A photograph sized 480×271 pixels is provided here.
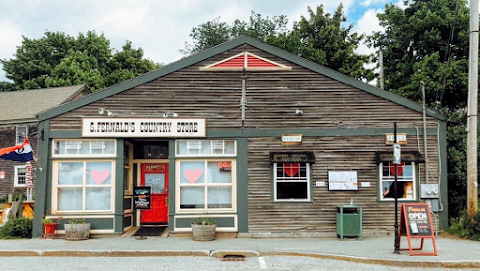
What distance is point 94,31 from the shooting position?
41250 mm

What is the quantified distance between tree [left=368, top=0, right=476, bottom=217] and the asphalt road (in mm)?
7292

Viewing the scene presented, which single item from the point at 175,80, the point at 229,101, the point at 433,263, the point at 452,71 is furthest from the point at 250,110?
the point at 452,71

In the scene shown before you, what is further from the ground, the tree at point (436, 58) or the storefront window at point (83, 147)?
the tree at point (436, 58)

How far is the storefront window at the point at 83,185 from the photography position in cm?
1353

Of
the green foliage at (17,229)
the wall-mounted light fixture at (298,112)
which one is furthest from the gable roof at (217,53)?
the green foliage at (17,229)

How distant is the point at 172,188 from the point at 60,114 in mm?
3975

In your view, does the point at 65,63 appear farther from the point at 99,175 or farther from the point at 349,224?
the point at 349,224

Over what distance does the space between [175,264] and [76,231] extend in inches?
170

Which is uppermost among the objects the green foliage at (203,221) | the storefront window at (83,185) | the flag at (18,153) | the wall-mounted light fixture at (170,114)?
the wall-mounted light fixture at (170,114)

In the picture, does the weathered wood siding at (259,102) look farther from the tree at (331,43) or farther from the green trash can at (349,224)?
the tree at (331,43)

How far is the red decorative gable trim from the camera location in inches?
546

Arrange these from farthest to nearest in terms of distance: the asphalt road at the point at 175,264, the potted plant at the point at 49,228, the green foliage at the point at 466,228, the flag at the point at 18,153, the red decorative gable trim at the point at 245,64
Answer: the flag at the point at 18,153 < the red decorative gable trim at the point at 245,64 < the potted plant at the point at 49,228 < the green foliage at the point at 466,228 < the asphalt road at the point at 175,264

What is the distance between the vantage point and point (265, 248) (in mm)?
11461

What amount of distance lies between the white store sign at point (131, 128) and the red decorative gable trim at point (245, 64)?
2.00 m
